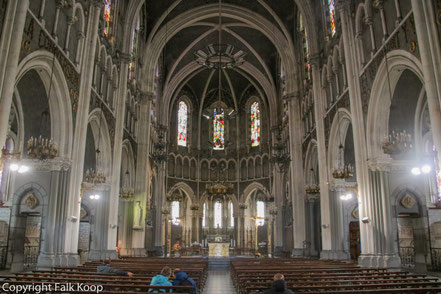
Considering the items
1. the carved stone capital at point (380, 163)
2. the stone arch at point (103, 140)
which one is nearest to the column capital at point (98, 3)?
the stone arch at point (103, 140)

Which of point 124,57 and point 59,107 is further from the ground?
point 124,57

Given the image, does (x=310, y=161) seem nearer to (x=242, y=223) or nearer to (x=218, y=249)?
(x=218, y=249)

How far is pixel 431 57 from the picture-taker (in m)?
10.4

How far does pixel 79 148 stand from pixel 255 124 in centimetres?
2814

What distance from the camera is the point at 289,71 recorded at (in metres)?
30.5

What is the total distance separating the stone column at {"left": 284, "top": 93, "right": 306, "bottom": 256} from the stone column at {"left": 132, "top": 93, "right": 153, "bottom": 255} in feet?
35.3

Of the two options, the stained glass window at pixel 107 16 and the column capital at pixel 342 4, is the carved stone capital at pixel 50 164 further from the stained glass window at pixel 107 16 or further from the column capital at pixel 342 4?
the column capital at pixel 342 4

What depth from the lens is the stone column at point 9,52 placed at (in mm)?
10156

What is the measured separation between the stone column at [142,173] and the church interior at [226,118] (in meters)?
0.11

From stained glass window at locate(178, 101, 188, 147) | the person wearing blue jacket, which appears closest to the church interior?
the person wearing blue jacket

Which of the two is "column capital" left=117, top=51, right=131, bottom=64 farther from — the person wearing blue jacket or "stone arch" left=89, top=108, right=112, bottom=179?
the person wearing blue jacket

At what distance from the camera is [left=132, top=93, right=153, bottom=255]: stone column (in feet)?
87.0

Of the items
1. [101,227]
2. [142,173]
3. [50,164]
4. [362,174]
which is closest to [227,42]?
[142,173]

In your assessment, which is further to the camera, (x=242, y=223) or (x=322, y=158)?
(x=242, y=223)
